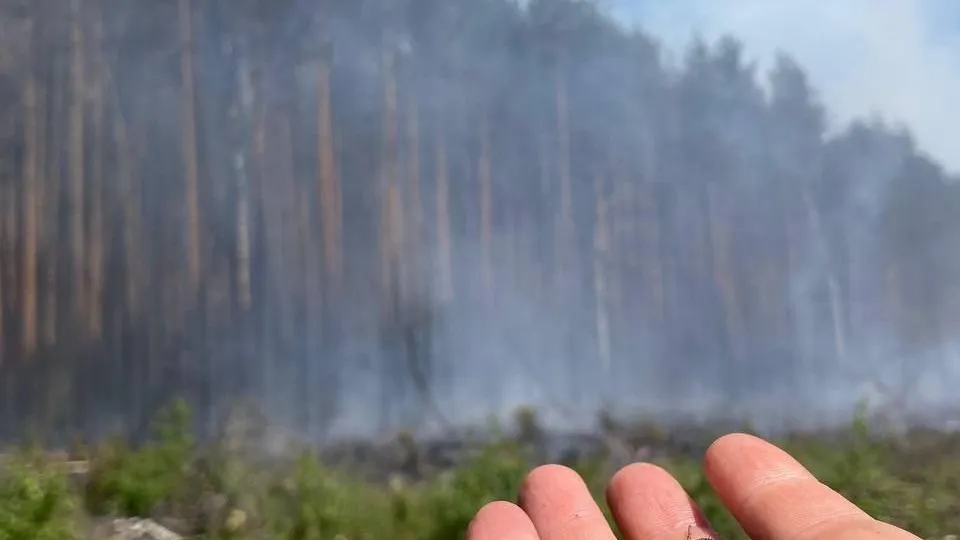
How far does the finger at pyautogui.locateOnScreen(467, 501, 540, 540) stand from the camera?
0.80 m

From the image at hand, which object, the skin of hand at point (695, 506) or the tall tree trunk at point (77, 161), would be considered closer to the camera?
the skin of hand at point (695, 506)

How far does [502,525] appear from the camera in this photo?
2.69 ft

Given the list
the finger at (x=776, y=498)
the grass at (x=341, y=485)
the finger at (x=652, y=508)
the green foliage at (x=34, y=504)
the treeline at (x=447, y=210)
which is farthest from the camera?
the treeline at (x=447, y=210)

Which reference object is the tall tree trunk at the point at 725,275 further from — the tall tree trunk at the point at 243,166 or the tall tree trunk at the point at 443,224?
the tall tree trunk at the point at 243,166

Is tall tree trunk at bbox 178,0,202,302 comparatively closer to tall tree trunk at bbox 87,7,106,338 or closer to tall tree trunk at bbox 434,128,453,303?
tall tree trunk at bbox 87,7,106,338

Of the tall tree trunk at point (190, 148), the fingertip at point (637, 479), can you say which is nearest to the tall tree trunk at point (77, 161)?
the tall tree trunk at point (190, 148)

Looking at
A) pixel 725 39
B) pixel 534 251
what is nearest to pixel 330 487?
pixel 534 251

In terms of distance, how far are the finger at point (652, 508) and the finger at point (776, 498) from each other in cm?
5

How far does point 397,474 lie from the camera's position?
47.6 inches

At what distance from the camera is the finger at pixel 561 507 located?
0.82m

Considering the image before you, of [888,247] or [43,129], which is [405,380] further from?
[888,247]

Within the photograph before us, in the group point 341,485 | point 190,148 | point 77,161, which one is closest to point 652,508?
point 341,485

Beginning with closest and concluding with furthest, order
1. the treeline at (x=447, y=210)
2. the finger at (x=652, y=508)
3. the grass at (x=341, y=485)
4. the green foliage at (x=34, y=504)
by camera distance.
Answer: the finger at (x=652, y=508)
the green foliage at (x=34, y=504)
the grass at (x=341, y=485)
the treeline at (x=447, y=210)

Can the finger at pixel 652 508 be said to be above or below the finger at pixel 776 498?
below
